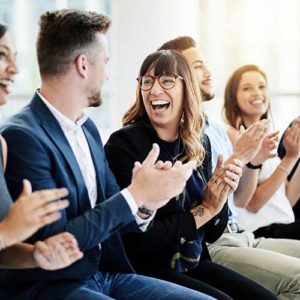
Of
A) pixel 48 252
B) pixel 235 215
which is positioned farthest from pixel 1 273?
pixel 235 215

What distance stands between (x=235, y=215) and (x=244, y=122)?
20.5 inches

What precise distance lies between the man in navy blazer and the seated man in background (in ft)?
1.63

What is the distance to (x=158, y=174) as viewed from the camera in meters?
1.48

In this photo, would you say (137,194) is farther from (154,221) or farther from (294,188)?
(294,188)

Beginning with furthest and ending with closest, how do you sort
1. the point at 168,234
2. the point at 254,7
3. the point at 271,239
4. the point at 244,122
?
the point at 254,7
the point at 244,122
the point at 271,239
the point at 168,234

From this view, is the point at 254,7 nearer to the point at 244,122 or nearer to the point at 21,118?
the point at 244,122

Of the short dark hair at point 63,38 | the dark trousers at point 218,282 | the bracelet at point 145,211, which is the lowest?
the dark trousers at point 218,282

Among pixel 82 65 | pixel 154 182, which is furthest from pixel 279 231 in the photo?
pixel 82 65

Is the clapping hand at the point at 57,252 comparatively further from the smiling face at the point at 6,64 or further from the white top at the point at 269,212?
the white top at the point at 269,212

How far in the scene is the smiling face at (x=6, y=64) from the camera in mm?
1507

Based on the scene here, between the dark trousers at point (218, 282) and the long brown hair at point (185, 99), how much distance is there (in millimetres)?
363

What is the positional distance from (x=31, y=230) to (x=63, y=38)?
0.56 metres

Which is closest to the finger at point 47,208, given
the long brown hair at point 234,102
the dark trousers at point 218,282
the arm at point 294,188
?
the dark trousers at point 218,282

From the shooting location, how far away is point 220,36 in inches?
151
